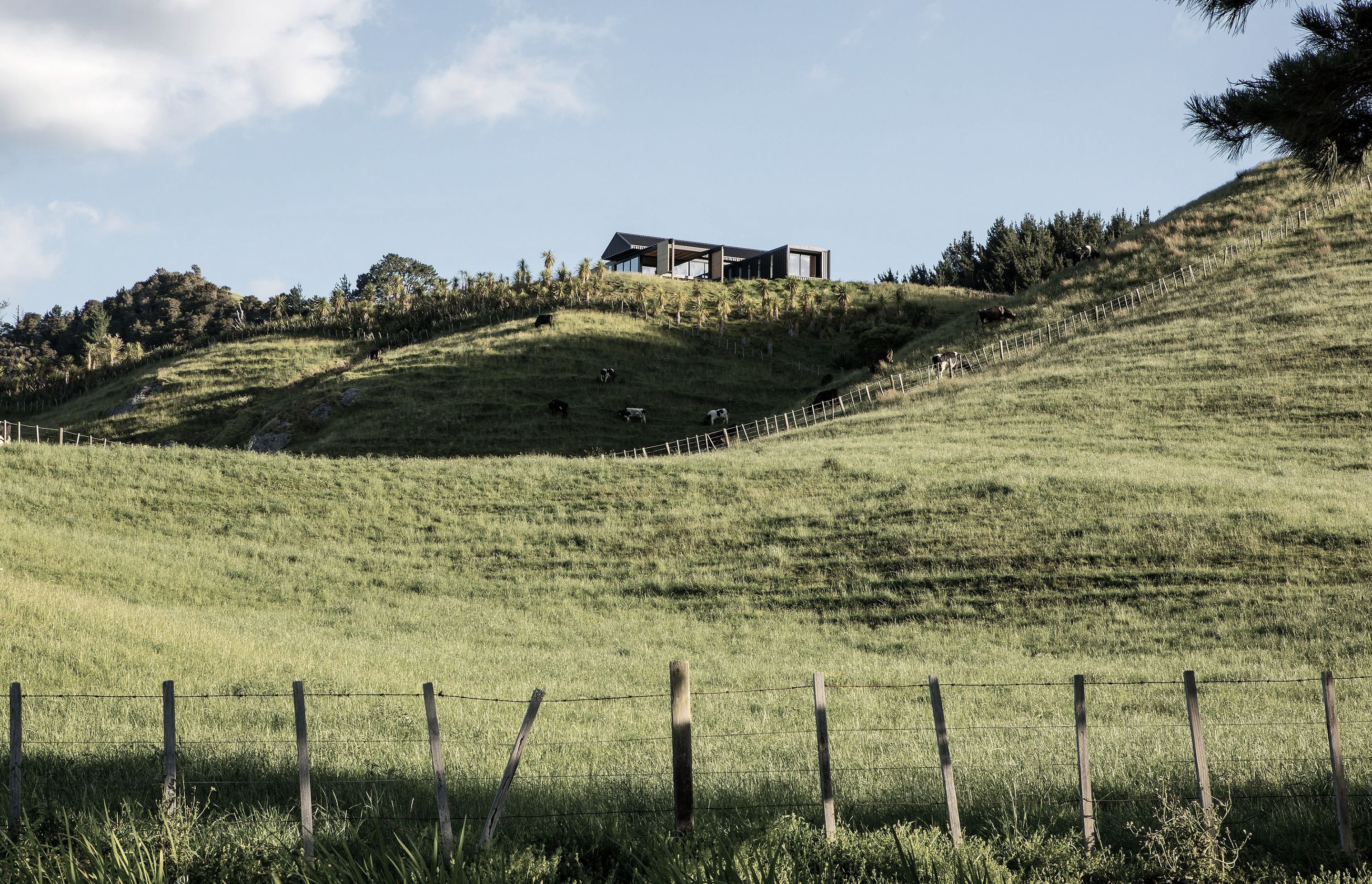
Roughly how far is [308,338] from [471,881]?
84.7m

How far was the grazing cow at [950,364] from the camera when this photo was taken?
51.6 meters

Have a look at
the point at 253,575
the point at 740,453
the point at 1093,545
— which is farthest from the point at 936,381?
the point at 253,575

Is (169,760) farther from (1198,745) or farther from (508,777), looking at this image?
(1198,745)

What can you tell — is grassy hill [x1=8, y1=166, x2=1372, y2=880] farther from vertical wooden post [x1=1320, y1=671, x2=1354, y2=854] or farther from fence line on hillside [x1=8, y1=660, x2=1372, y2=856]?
vertical wooden post [x1=1320, y1=671, x2=1354, y2=854]

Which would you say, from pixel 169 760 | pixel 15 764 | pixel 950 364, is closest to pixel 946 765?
pixel 169 760

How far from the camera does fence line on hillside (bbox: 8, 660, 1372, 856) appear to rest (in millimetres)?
7125

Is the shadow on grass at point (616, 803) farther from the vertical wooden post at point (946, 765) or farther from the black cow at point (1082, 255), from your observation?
the black cow at point (1082, 255)

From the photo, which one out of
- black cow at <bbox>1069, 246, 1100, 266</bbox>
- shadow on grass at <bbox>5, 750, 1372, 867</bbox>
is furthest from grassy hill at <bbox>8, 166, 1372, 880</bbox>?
black cow at <bbox>1069, 246, 1100, 266</bbox>

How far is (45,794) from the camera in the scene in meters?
8.81

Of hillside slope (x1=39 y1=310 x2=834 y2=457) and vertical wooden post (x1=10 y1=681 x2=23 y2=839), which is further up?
hillside slope (x1=39 y1=310 x2=834 y2=457)

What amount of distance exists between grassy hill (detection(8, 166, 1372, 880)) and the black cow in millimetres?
26365

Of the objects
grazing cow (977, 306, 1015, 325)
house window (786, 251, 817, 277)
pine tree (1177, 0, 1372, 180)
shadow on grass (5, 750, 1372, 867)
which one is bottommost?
shadow on grass (5, 750, 1372, 867)

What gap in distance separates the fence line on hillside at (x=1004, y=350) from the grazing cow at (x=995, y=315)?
3.41 m

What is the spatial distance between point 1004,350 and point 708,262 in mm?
53692
